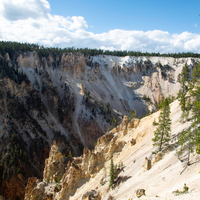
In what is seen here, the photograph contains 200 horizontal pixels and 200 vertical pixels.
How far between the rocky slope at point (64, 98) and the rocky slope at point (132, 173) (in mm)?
7073

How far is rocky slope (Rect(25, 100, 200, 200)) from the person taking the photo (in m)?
15.2

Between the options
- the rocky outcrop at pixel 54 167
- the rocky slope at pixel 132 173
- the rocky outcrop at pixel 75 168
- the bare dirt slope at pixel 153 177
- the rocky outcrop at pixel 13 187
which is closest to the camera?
the bare dirt slope at pixel 153 177

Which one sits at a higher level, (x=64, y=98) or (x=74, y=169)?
(x=64, y=98)

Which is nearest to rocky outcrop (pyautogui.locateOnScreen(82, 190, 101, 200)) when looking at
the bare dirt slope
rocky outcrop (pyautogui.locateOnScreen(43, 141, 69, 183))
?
the bare dirt slope

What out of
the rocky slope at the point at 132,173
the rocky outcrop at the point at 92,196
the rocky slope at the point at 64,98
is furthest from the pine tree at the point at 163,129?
the rocky slope at the point at 64,98

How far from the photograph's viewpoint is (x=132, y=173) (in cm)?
2200

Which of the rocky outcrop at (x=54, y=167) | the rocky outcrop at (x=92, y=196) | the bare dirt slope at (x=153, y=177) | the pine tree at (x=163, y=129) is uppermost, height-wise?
the pine tree at (x=163, y=129)

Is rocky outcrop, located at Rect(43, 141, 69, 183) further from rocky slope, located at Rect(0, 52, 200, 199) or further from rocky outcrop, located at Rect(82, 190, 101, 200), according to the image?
rocky outcrop, located at Rect(82, 190, 101, 200)

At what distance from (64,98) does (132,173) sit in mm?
64558

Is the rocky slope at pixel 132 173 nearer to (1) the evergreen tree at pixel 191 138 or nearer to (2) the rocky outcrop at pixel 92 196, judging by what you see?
(2) the rocky outcrop at pixel 92 196

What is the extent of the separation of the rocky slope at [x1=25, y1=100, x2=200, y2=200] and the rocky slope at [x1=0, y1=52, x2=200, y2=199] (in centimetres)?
707

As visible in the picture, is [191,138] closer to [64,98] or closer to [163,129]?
[163,129]

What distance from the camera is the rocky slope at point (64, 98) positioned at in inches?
2007

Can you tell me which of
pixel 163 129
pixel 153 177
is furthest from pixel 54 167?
pixel 163 129
